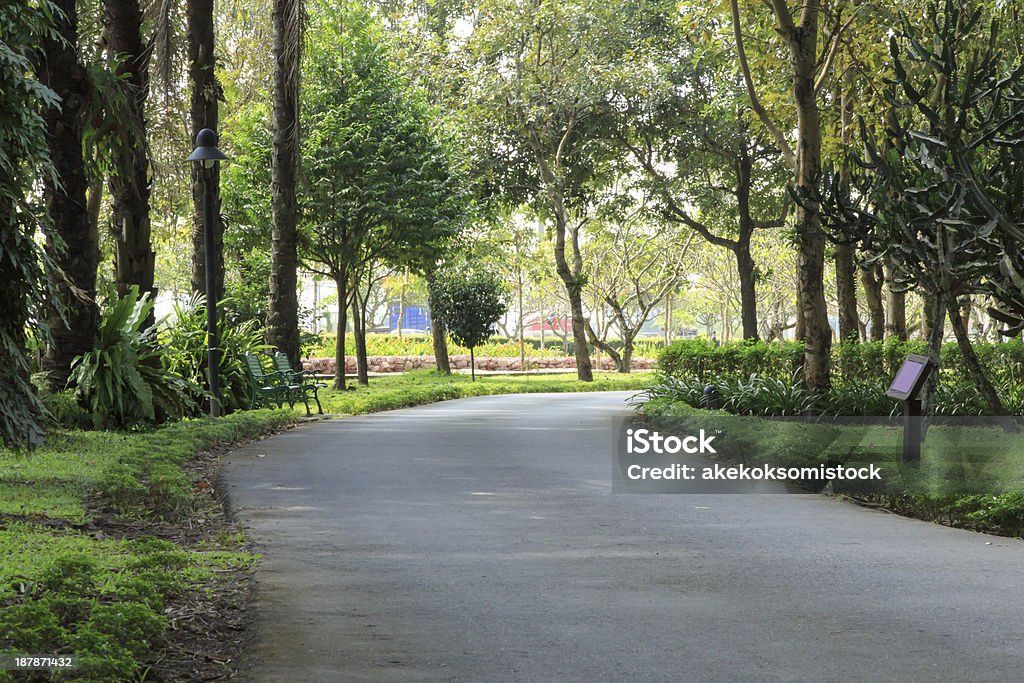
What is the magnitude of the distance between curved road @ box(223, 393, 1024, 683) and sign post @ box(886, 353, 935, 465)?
1.00 m

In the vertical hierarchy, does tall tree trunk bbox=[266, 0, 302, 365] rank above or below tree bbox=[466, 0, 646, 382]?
below

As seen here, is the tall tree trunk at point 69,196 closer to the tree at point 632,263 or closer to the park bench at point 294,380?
the park bench at point 294,380

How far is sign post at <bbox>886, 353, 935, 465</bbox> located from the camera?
35.0 ft

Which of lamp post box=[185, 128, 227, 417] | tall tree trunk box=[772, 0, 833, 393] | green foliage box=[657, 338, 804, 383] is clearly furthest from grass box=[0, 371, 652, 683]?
green foliage box=[657, 338, 804, 383]

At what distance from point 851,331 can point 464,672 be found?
64.1 ft

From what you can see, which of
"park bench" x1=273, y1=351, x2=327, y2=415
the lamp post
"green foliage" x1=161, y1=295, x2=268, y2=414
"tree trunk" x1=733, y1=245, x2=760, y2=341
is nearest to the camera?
the lamp post

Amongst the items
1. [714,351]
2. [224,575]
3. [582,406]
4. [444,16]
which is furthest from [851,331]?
[444,16]

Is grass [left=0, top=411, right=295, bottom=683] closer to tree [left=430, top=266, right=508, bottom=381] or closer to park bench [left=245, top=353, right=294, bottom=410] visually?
park bench [left=245, top=353, right=294, bottom=410]

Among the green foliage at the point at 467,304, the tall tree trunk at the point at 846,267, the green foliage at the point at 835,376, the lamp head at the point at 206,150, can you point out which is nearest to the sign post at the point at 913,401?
the green foliage at the point at 835,376

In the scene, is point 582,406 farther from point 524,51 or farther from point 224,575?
point 224,575

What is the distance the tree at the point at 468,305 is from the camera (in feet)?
129

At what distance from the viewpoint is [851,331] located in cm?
2323

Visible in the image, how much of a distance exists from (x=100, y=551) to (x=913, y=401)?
24.2 ft

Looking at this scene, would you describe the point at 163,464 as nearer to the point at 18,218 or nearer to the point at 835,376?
the point at 18,218
